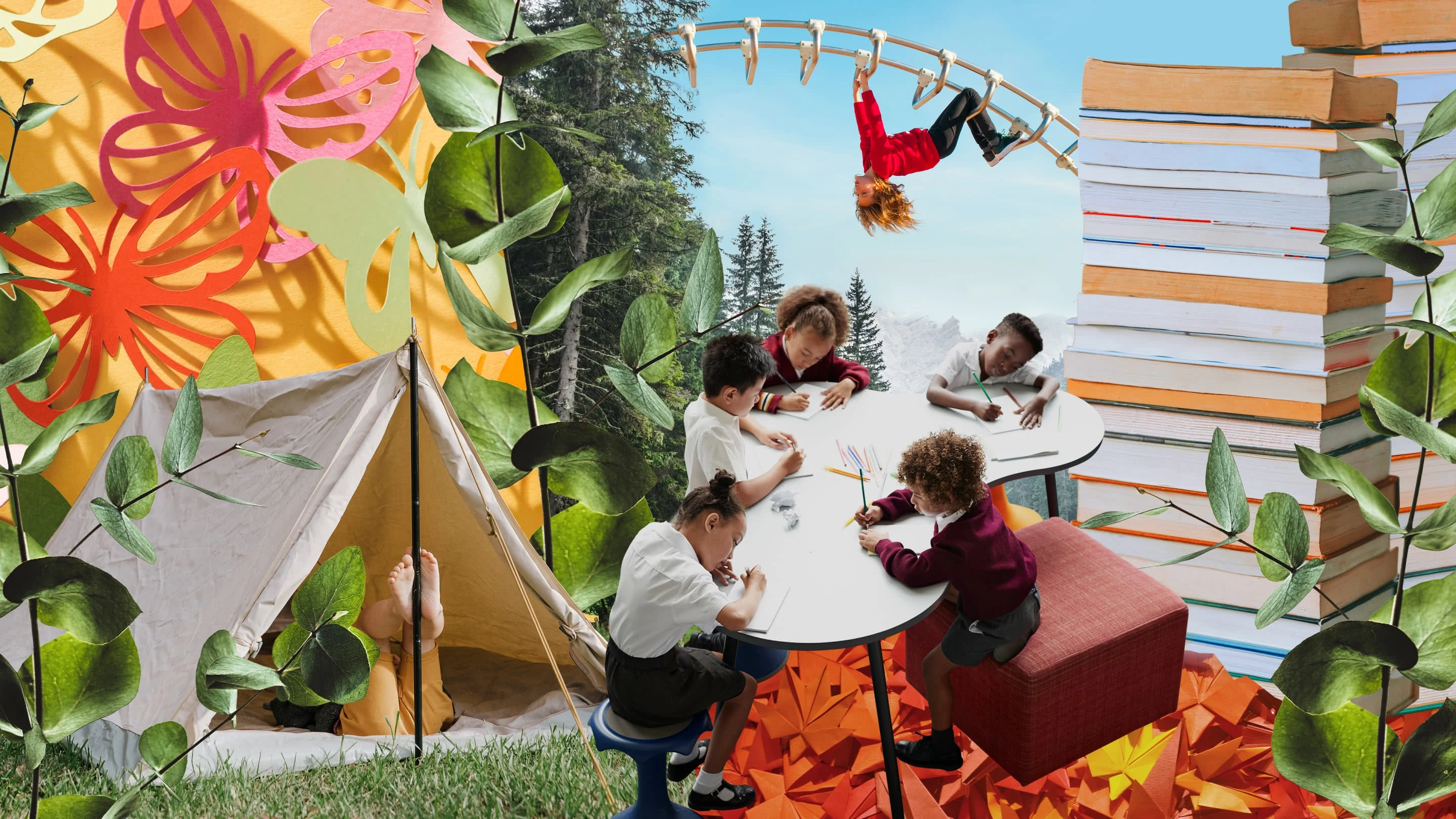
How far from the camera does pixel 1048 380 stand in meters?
3.40

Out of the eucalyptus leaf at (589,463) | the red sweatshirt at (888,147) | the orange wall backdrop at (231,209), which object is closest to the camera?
the eucalyptus leaf at (589,463)

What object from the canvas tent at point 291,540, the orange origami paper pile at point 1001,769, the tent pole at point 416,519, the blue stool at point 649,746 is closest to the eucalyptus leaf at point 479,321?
the tent pole at point 416,519

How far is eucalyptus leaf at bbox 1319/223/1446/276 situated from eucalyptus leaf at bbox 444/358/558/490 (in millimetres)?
446

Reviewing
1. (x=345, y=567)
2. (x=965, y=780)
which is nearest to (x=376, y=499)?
(x=965, y=780)

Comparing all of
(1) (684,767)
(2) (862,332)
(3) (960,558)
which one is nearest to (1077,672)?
(3) (960,558)

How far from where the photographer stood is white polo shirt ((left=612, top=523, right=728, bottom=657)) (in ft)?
6.86

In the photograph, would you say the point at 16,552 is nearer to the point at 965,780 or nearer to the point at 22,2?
the point at 965,780

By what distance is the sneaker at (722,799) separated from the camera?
2604 millimetres

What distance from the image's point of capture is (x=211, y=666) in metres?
0.54

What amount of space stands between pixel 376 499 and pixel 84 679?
9.59 feet

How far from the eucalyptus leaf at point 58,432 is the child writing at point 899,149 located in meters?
3.45

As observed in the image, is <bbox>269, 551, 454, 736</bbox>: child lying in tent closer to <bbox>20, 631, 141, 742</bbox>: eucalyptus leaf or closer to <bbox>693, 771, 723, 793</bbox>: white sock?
<bbox>693, 771, 723, 793</bbox>: white sock

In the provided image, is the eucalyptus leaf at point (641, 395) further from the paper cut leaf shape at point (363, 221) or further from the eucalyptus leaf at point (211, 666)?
the paper cut leaf shape at point (363, 221)

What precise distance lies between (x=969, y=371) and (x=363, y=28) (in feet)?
8.88
